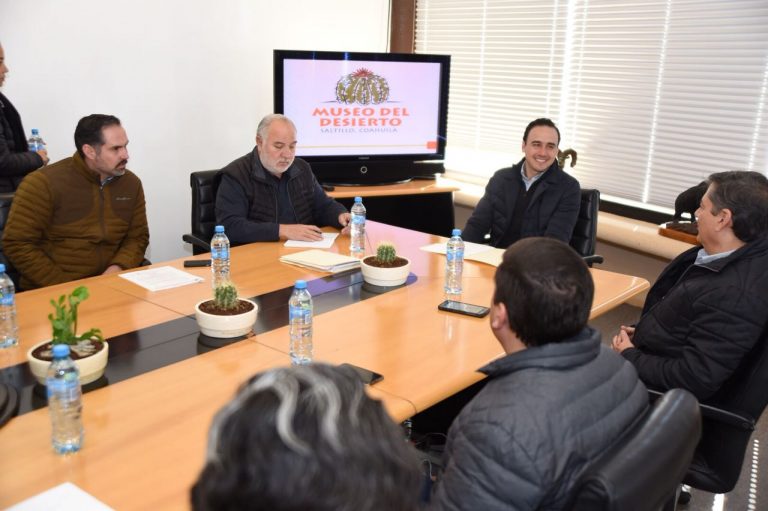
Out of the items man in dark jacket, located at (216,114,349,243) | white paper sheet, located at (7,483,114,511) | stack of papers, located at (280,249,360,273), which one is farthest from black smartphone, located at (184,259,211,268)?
white paper sheet, located at (7,483,114,511)

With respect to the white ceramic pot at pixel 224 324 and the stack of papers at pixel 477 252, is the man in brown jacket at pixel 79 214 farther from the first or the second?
the stack of papers at pixel 477 252

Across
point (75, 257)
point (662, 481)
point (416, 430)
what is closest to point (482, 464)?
point (662, 481)

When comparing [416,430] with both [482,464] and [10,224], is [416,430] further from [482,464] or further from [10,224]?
[10,224]

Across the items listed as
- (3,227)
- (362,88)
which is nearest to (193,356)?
(3,227)

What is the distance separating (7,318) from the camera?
2090 mm

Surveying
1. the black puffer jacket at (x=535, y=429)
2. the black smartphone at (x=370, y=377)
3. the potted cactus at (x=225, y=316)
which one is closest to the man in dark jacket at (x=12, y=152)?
the potted cactus at (x=225, y=316)

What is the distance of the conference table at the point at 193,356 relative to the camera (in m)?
1.48

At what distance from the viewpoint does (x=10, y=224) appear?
9.91 feet

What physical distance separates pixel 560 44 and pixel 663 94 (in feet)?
2.83

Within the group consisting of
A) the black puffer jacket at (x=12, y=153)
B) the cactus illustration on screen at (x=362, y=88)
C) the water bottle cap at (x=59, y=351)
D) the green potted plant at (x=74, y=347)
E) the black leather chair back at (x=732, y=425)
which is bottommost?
the black leather chair back at (x=732, y=425)

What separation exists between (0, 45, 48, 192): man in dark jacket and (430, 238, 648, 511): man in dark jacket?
2895 mm

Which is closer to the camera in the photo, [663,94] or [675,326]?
[675,326]

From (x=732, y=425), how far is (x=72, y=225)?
2753 mm

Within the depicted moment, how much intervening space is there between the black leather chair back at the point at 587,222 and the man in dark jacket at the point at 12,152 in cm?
286
